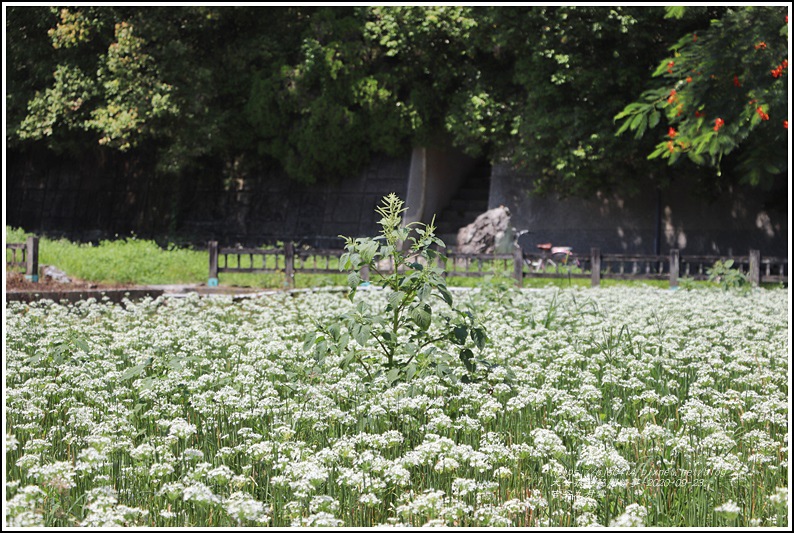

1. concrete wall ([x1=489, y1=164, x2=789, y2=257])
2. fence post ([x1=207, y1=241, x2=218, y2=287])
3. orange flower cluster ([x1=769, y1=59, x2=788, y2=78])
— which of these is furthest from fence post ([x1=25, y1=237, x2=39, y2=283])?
concrete wall ([x1=489, y1=164, x2=789, y2=257])

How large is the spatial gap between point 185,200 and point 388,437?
26.1m

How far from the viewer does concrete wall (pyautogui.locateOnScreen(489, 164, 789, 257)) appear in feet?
78.5

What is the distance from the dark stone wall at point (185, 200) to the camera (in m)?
26.7

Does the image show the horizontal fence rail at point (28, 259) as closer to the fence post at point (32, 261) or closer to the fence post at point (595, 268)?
the fence post at point (32, 261)

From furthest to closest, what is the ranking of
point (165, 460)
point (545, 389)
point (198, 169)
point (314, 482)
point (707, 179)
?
1. point (198, 169)
2. point (707, 179)
3. point (545, 389)
4. point (165, 460)
5. point (314, 482)

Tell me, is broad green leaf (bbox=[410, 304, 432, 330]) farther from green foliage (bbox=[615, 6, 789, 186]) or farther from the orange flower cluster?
the orange flower cluster

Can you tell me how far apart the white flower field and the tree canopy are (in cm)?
1431

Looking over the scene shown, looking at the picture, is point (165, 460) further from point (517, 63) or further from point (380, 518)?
point (517, 63)

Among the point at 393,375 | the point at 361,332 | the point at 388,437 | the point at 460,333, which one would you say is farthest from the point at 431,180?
the point at 388,437

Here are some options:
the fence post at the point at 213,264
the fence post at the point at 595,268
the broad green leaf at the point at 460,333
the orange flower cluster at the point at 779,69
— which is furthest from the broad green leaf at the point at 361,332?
the fence post at the point at 595,268

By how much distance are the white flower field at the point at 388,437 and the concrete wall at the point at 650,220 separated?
671 inches

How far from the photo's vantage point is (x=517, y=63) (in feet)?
74.7

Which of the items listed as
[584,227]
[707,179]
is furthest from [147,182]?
[707,179]

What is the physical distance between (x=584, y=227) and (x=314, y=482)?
22.5 meters
